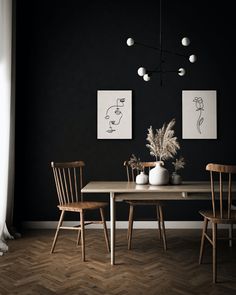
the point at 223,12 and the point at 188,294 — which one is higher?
the point at 223,12

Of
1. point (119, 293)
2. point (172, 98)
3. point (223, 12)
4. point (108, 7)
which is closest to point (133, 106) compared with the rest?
point (172, 98)

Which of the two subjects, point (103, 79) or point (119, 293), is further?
point (103, 79)

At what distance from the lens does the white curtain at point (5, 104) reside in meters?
4.07

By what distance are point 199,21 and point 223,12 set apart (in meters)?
0.32

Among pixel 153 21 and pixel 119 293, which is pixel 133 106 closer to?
pixel 153 21

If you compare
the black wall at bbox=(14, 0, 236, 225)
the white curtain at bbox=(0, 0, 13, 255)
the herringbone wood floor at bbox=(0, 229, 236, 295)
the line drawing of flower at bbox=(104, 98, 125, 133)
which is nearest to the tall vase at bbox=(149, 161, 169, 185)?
the herringbone wood floor at bbox=(0, 229, 236, 295)

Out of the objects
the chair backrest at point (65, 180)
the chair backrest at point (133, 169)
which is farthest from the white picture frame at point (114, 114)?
the chair backrest at point (65, 180)

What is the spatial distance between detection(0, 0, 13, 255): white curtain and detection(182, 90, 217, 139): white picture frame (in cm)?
211

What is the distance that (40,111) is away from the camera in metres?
4.82

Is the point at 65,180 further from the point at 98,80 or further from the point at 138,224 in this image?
the point at 98,80

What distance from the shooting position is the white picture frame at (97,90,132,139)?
15.7 ft

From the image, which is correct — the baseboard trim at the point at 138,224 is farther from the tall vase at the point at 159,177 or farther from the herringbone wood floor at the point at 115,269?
the tall vase at the point at 159,177

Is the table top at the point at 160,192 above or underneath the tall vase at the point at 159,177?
underneath

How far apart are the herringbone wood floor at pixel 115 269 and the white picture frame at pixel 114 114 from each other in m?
1.29
